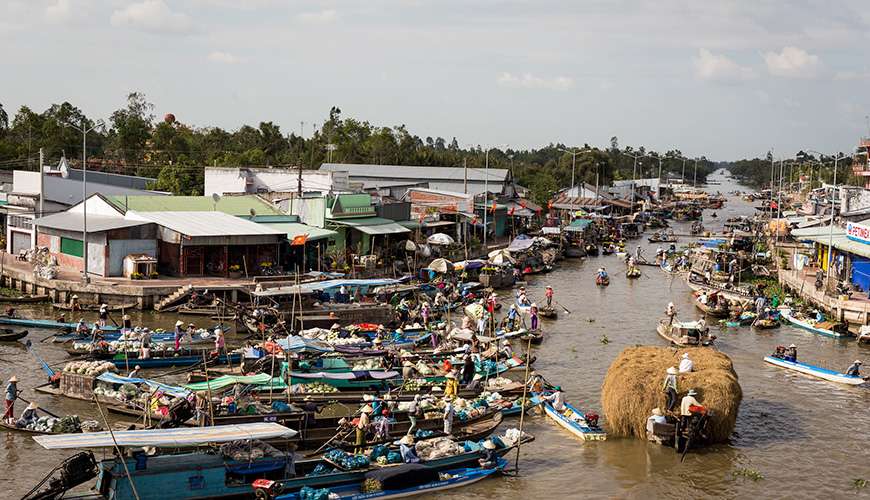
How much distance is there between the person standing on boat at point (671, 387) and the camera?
20688mm

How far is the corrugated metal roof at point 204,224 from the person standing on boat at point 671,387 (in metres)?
22.5

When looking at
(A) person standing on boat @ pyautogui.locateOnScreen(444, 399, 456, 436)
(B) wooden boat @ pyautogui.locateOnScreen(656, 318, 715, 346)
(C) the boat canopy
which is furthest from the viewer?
(B) wooden boat @ pyautogui.locateOnScreen(656, 318, 715, 346)

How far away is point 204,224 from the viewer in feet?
130

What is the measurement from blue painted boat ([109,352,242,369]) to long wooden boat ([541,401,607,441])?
9534 millimetres

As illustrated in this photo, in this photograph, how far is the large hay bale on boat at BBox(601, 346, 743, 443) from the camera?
68.9ft

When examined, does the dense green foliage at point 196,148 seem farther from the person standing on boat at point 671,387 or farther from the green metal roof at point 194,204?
the person standing on boat at point 671,387

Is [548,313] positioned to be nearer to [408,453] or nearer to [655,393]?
[655,393]

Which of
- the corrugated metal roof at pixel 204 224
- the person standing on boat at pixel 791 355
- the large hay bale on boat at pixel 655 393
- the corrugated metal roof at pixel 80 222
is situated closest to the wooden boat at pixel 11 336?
the corrugated metal roof at pixel 80 222

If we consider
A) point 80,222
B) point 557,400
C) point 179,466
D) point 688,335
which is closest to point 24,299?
point 80,222

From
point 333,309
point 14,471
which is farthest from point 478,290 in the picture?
point 14,471

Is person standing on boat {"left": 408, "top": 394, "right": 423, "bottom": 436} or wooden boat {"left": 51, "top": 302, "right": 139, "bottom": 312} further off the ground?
person standing on boat {"left": 408, "top": 394, "right": 423, "bottom": 436}

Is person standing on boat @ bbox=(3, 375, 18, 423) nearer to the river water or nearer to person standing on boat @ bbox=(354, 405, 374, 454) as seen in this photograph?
the river water

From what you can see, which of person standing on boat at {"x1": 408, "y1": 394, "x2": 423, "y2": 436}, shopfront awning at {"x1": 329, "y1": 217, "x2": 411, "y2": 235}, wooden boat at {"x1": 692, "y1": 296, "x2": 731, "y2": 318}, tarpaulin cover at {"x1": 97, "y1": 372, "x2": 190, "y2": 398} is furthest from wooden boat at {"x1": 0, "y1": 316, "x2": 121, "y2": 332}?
wooden boat at {"x1": 692, "y1": 296, "x2": 731, "y2": 318}

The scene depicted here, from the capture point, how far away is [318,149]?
99125 millimetres
